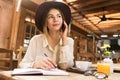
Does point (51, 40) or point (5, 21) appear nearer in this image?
point (51, 40)

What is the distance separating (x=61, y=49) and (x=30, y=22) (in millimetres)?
4990

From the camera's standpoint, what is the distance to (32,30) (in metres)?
6.54

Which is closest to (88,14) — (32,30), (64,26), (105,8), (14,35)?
(105,8)

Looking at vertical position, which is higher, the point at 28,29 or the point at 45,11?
the point at 28,29

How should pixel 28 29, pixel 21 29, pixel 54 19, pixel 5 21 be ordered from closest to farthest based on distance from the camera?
pixel 54 19 < pixel 5 21 < pixel 21 29 < pixel 28 29

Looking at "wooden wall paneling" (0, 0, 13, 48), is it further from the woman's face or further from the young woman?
the woman's face

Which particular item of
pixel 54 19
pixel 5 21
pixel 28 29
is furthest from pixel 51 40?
pixel 28 29

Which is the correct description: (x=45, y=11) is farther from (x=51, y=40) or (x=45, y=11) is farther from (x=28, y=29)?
(x=28, y=29)

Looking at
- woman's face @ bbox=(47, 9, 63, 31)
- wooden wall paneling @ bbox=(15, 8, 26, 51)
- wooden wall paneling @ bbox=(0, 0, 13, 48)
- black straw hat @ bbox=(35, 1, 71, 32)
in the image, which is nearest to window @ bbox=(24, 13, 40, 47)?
wooden wall paneling @ bbox=(15, 8, 26, 51)

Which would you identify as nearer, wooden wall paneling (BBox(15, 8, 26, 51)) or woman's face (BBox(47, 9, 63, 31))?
woman's face (BBox(47, 9, 63, 31))

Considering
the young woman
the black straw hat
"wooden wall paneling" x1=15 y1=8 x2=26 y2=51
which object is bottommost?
the young woman

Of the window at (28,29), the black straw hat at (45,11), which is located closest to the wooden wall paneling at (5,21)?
the window at (28,29)

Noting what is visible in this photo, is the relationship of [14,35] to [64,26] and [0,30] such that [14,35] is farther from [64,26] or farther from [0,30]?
[64,26]

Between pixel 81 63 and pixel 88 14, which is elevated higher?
pixel 88 14
